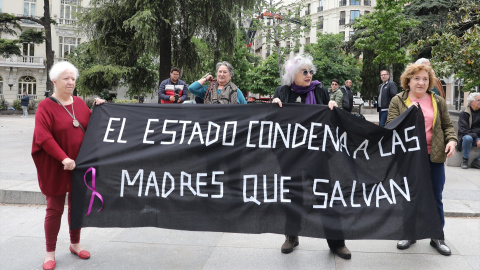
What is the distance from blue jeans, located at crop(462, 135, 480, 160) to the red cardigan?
8253 millimetres

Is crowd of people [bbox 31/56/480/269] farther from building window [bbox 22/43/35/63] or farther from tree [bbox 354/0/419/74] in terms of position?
building window [bbox 22/43/35/63]

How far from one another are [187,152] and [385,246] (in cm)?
236

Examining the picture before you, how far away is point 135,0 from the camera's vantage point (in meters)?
12.8

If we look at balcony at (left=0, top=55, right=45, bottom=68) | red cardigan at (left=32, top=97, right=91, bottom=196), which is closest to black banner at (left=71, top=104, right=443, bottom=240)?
red cardigan at (left=32, top=97, right=91, bottom=196)

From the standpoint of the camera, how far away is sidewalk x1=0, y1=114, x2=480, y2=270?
12.5 ft

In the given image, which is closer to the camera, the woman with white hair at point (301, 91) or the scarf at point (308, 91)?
the woman with white hair at point (301, 91)

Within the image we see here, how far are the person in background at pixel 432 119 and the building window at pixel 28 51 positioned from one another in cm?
5030

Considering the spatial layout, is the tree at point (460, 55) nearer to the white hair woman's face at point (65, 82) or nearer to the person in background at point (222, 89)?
the person in background at point (222, 89)

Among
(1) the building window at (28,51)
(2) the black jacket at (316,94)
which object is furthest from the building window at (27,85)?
(2) the black jacket at (316,94)

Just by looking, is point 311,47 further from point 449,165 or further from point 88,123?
point 88,123

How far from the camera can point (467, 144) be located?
29.6 feet

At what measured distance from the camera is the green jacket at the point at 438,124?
12.9ft

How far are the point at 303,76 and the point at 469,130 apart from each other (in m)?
6.70

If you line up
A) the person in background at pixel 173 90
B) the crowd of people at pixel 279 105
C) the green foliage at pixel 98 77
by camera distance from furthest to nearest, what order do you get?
the green foliage at pixel 98 77
the person in background at pixel 173 90
the crowd of people at pixel 279 105
